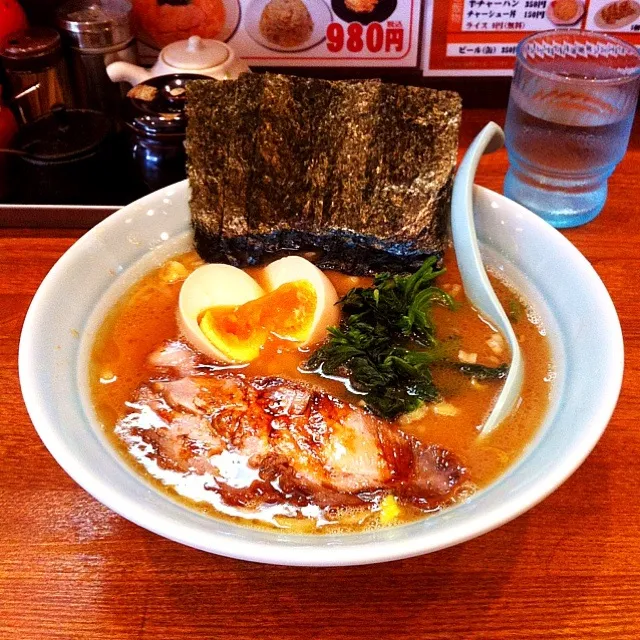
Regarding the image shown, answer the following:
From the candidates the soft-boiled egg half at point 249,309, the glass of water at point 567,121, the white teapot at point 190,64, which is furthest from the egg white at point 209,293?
the glass of water at point 567,121

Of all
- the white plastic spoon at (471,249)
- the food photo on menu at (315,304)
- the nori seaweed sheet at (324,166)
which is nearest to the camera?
the food photo on menu at (315,304)

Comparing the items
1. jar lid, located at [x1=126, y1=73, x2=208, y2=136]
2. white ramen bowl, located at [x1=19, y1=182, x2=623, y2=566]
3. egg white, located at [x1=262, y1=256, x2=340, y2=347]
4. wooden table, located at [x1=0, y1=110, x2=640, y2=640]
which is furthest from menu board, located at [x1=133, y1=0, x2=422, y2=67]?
wooden table, located at [x1=0, y1=110, x2=640, y2=640]

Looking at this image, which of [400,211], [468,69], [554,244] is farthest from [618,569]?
[468,69]

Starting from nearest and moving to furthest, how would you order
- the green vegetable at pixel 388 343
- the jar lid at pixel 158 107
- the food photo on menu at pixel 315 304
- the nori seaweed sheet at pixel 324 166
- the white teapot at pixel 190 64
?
the food photo on menu at pixel 315 304 < the green vegetable at pixel 388 343 < the nori seaweed sheet at pixel 324 166 < the jar lid at pixel 158 107 < the white teapot at pixel 190 64

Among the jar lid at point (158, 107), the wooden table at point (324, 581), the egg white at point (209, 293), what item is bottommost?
the wooden table at point (324, 581)

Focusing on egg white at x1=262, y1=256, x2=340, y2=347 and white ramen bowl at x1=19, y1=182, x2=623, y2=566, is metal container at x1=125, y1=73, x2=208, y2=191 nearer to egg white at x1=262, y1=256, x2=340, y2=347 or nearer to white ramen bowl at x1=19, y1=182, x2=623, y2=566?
white ramen bowl at x1=19, y1=182, x2=623, y2=566

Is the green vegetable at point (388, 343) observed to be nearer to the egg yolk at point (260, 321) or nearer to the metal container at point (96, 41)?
the egg yolk at point (260, 321)

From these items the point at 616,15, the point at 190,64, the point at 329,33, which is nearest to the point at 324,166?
the point at 190,64

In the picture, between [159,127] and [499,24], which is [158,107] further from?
[499,24]
